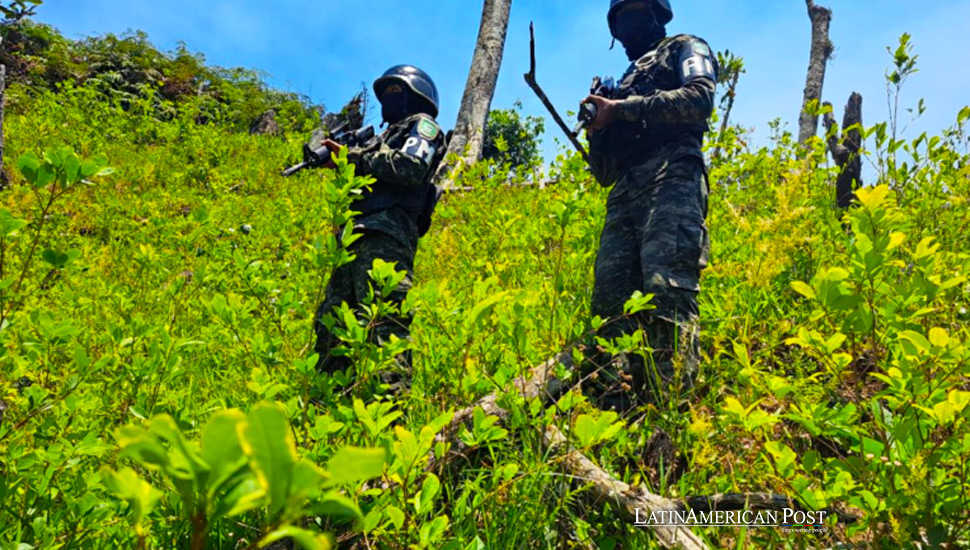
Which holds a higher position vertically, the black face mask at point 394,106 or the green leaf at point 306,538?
the black face mask at point 394,106

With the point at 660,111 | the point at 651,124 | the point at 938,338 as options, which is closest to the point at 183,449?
the point at 938,338

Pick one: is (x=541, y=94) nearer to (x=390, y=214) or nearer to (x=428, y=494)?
(x=390, y=214)

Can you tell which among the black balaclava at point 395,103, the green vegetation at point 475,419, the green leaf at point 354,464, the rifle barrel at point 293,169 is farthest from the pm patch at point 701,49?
the green leaf at point 354,464

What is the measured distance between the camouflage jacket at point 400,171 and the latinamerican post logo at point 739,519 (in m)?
2.03

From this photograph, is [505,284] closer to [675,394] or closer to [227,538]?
[675,394]

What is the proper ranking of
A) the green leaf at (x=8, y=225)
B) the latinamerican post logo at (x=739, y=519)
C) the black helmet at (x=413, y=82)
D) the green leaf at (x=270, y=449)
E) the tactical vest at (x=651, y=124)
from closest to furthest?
the green leaf at (x=270, y=449), the green leaf at (x=8, y=225), the latinamerican post logo at (x=739, y=519), the tactical vest at (x=651, y=124), the black helmet at (x=413, y=82)

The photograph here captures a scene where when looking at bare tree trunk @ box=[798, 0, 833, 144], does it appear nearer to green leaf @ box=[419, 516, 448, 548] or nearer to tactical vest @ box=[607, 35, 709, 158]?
tactical vest @ box=[607, 35, 709, 158]

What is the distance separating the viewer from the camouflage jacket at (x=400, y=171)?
2918mm

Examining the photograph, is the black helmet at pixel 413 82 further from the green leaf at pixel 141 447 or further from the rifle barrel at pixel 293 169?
the green leaf at pixel 141 447

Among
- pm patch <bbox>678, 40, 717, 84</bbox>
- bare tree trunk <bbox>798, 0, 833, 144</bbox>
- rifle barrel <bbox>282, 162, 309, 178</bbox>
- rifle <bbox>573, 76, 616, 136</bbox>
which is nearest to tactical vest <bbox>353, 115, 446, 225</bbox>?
rifle barrel <bbox>282, 162, 309, 178</bbox>

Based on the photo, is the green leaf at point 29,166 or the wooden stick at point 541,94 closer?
the green leaf at point 29,166

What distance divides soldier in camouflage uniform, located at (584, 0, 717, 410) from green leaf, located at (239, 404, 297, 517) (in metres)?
1.87

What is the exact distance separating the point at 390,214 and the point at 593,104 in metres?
1.28

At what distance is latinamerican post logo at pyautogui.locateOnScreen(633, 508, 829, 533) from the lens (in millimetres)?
1281
